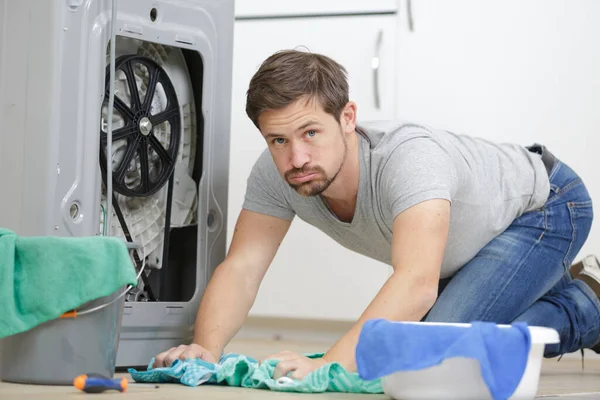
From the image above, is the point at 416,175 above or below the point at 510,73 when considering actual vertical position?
below

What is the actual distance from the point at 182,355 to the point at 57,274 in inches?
12.2

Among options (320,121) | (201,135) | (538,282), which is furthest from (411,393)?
(201,135)

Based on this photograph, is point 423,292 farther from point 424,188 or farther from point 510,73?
point 510,73

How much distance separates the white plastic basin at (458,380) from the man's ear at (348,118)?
580 millimetres

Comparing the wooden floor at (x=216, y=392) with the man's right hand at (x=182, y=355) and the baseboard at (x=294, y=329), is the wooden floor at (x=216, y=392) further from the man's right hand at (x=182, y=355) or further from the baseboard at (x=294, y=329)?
the baseboard at (x=294, y=329)

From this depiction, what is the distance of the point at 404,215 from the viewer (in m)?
1.41

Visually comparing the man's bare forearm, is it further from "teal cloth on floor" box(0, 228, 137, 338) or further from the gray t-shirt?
"teal cloth on floor" box(0, 228, 137, 338)

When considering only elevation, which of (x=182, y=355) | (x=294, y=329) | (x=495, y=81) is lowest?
(x=294, y=329)

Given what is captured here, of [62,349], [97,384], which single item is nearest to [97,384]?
[97,384]

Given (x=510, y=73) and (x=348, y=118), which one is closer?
(x=348, y=118)

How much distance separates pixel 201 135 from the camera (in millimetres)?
1824

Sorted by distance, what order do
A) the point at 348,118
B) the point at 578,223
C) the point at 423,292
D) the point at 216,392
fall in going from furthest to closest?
the point at 578,223
the point at 348,118
the point at 423,292
the point at 216,392

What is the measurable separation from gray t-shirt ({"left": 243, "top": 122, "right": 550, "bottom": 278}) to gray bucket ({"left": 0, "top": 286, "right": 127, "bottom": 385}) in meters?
0.49

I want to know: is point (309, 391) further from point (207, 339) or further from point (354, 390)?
point (207, 339)
